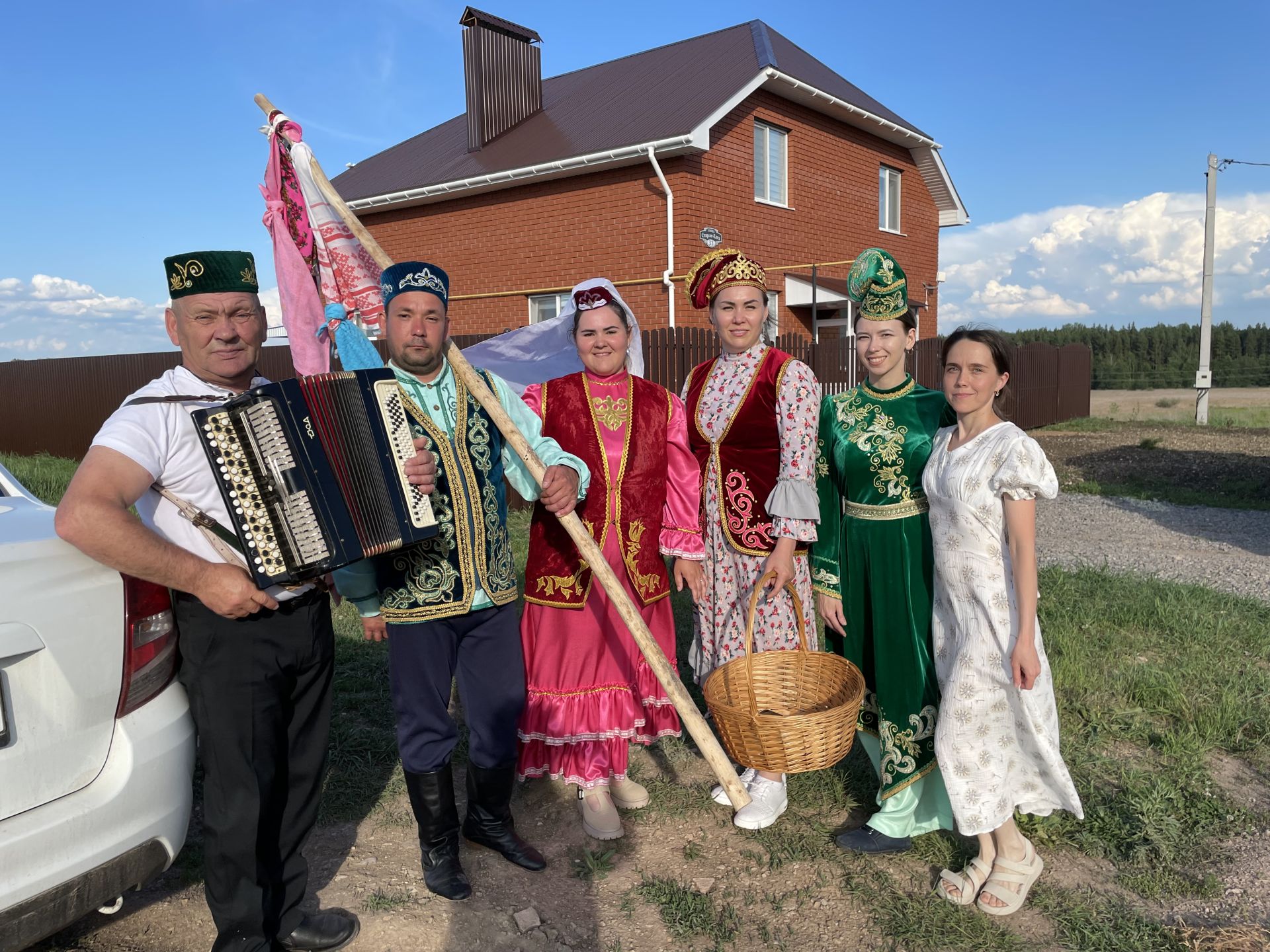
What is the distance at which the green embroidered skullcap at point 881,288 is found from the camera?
3102mm

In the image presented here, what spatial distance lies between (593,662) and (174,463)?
181 centimetres

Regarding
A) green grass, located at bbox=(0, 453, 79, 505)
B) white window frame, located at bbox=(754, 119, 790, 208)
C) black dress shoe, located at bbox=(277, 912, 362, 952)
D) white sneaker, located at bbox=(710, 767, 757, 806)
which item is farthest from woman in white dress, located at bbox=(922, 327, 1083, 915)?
white window frame, located at bbox=(754, 119, 790, 208)

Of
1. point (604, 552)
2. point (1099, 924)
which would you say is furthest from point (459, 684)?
point (1099, 924)

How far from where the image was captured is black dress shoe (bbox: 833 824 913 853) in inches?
126

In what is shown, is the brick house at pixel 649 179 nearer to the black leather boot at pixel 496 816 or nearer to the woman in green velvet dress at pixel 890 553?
the woman in green velvet dress at pixel 890 553

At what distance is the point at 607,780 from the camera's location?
3559mm

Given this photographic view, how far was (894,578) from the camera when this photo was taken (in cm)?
309

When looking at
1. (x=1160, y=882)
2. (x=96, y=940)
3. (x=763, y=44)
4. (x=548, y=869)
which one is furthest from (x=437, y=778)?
(x=763, y=44)

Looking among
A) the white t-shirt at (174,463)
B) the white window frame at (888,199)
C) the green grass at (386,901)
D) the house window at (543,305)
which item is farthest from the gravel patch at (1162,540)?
the white window frame at (888,199)

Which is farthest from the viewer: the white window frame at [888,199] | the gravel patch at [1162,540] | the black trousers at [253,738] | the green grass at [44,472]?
the white window frame at [888,199]

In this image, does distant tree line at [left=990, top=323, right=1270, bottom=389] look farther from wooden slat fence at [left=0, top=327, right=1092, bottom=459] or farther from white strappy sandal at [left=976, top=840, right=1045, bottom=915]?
white strappy sandal at [left=976, top=840, right=1045, bottom=915]

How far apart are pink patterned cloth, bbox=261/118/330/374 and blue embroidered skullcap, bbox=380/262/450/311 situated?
1.20ft

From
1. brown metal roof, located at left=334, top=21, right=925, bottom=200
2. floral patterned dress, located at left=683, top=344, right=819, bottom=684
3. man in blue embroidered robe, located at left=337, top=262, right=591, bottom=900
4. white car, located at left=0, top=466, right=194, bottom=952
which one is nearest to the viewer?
white car, located at left=0, top=466, right=194, bottom=952

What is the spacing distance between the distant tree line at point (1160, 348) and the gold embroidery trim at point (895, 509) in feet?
158
